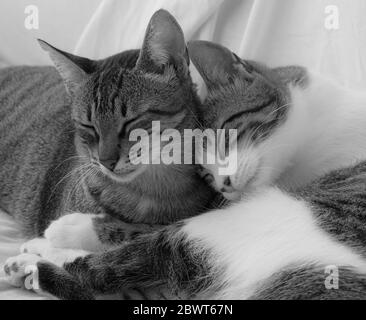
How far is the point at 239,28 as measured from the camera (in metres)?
1.95

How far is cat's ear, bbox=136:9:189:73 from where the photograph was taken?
118 centimetres

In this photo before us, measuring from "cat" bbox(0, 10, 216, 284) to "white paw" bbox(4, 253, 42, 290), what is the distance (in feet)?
0.29

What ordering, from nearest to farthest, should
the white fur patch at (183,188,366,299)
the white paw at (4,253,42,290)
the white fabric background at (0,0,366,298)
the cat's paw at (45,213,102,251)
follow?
the white fur patch at (183,188,366,299) < the white paw at (4,253,42,290) < the cat's paw at (45,213,102,251) < the white fabric background at (0,0,366,298)

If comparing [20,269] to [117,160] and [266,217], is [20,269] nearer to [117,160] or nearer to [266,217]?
[117,160]

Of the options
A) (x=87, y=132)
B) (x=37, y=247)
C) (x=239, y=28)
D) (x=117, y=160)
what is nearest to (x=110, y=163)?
(x=117, y=160)

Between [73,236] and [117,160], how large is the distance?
0.20 meters

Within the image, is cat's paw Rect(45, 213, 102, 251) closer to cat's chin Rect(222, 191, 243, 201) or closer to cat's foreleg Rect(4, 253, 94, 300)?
cat's foreleg Rect(4, 253, 94, 300)

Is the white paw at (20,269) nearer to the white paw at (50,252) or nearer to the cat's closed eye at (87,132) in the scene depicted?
the white paw at (50,252)

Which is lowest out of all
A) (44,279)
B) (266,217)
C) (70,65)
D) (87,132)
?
(44,279)

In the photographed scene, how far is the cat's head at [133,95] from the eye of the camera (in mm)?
1202

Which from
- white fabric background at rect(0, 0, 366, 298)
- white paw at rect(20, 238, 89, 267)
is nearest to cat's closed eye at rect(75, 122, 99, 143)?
white paw at rect(20, 238, 89, 267)

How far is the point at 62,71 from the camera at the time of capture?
134cm

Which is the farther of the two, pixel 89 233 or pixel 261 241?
pixel 89 233

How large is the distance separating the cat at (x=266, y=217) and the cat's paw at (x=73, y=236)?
0.14 ft
